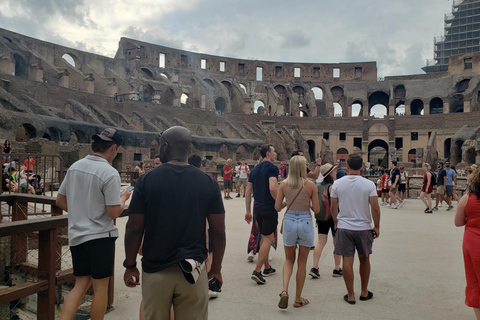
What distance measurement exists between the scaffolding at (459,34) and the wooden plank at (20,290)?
201 ft

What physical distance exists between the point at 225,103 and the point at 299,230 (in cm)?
3929

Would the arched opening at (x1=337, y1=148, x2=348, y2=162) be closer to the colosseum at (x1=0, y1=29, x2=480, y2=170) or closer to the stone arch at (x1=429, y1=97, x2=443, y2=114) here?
the colosseum at (x1=0, y1=29, x2=480, y2=170)

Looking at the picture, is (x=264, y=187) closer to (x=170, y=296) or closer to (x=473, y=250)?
(x=473, y=250)

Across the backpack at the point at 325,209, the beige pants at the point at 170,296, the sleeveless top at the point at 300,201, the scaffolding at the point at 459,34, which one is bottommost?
the beige pants at the point at 170,296

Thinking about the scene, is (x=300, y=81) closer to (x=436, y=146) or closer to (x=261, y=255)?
(x=436, y=146)

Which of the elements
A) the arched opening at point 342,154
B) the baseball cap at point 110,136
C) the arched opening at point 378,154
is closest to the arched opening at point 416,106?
the arched opening at point 378,154

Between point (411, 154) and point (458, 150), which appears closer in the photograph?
point (458, 150)

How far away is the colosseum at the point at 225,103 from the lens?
23766 millimetres

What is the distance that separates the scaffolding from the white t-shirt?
193ft

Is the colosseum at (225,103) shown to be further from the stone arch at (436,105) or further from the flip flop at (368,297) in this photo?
the flip flop at (368,297)

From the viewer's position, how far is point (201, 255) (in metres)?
2.27

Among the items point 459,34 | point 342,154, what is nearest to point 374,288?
point 342,154

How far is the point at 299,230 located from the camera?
3.98m

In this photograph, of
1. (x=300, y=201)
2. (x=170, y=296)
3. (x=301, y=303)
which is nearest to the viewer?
(x=170, y=296)
